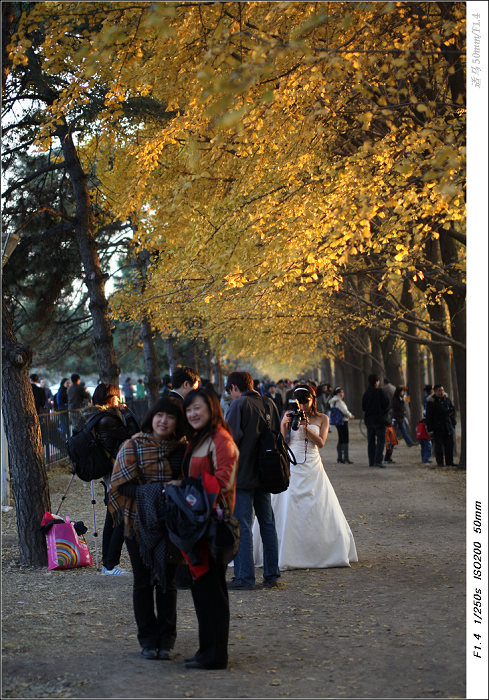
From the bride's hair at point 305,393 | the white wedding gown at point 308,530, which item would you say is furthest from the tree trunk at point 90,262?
the white wedding gown at point 308,530

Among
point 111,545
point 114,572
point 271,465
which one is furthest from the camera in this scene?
point 114,572

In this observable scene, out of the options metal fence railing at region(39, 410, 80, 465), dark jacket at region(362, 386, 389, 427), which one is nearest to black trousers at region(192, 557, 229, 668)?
metal fence railing at region(39, 410, 80, 465)

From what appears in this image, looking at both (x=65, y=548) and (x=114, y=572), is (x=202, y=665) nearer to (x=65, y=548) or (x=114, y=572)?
(x=114, y=572)

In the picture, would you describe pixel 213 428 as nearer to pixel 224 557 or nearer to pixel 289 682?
pixel 224 557

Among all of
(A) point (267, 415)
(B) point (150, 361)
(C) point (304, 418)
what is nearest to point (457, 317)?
(B) point (150, 361)

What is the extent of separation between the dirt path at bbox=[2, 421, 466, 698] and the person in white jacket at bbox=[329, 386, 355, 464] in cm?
1122

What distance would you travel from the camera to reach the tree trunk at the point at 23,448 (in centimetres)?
1020

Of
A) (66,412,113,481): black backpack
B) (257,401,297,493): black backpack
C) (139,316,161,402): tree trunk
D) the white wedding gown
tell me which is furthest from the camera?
(139,316,161,402): tree trunk

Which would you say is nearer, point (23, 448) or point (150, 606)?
point (150, 606)

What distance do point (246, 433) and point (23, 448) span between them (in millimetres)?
2952

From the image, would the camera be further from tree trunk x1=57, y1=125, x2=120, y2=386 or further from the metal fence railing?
the metal fence railing

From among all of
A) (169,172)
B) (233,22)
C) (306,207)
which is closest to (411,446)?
(169,172)

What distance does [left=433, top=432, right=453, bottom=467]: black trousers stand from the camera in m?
21.4

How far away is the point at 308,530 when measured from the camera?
9.93 metres
